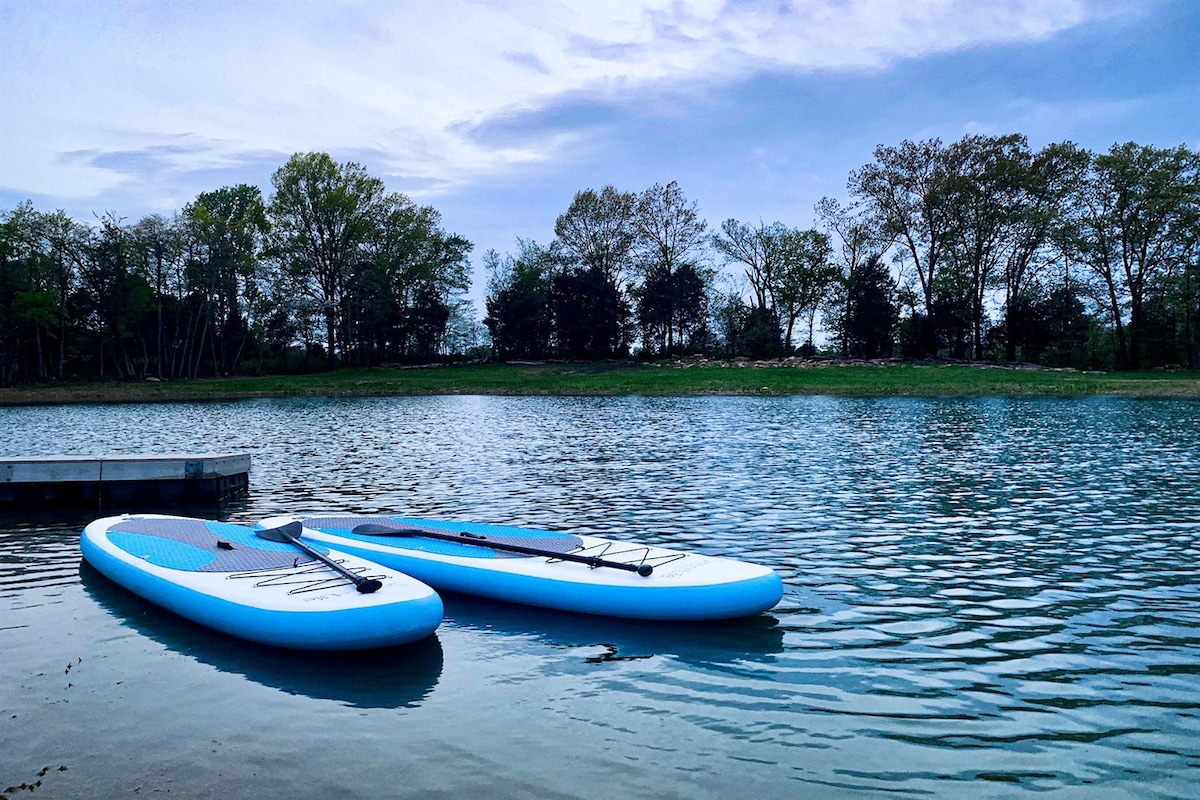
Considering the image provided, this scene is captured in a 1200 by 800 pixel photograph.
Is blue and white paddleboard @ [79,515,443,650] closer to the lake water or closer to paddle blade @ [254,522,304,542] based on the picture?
paddle blade @ [254,522,304,542]

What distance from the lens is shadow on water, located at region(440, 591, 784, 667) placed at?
8555mm

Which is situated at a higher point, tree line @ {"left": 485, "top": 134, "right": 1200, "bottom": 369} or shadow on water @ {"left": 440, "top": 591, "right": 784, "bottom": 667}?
tree line @ {"left": 485, "top": 134, "right": 1200, "bottom": 369}

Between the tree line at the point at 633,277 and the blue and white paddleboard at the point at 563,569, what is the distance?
58.1 metres

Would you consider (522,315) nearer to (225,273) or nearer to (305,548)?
(225,273)

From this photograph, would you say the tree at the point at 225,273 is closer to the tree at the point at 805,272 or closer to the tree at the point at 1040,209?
the tree at the point at 805,272

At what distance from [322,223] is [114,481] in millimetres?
59809

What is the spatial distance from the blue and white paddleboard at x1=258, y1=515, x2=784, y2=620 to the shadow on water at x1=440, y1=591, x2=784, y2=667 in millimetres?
122

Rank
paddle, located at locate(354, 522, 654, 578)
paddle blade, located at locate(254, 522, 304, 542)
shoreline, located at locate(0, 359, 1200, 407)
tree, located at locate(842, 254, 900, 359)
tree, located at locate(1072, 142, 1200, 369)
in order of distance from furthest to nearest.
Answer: tree, located at locate(842, 254, 900, 359)
tree, located at locate(1072, 142, 1200, 369)
shoreline, located at locate(0, 359, 1200, 407)
paddle blade, located at locate(254, 522, 304, 542)
paddle, located at locate(354, 522, 654, 578)

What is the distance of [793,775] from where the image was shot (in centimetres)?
606

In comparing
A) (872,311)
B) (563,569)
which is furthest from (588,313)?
(563,569)

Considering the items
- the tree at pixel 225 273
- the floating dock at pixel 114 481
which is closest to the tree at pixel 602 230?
the tree at pixel 225 273

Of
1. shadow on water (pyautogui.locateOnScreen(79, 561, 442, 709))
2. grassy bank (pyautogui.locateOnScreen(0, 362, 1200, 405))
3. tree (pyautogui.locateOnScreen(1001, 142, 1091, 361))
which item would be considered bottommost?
shadow on water (pyautogui.locateOnScreen(79, 561, 442, 709))

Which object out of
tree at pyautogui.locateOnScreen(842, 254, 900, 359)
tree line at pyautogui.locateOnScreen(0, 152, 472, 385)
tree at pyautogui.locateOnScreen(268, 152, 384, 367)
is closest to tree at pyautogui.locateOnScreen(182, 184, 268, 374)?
tree line at pyautogui.locateOnScreen(0, 152, 472, 385)

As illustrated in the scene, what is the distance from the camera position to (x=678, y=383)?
5472 centimetres
